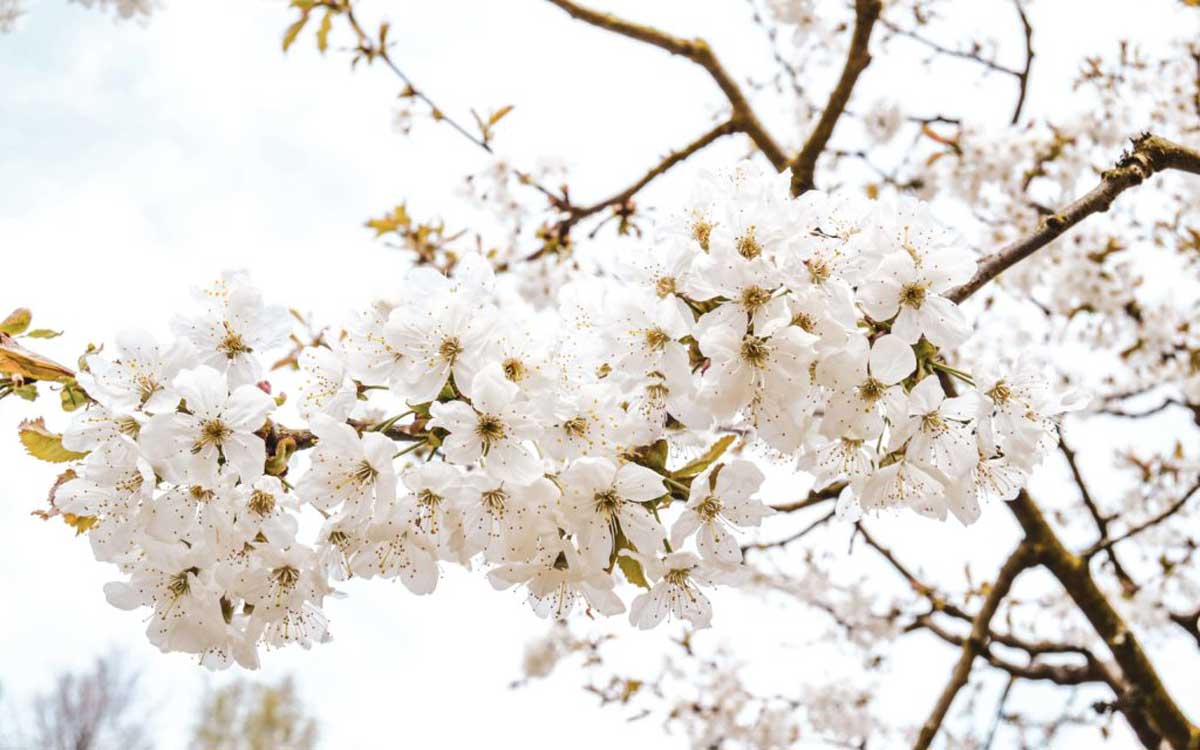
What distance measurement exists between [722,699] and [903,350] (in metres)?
4.61

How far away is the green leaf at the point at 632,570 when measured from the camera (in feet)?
3.32

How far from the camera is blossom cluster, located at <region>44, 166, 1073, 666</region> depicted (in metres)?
0.90

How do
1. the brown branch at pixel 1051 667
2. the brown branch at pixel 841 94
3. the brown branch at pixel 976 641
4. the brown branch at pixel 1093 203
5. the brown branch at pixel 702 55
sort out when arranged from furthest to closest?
1. the brown branch at pixel 1051 667
2. the brown branch at pixel 702 55
3. the brown branch at pixel 841 94
4. the brown branch at pixel 976 641
5. the brown branch at pixel 1093 203

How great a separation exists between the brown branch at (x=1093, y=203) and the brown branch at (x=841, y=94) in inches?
43.2

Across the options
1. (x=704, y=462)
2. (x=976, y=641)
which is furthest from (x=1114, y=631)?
(x=704, y=462)

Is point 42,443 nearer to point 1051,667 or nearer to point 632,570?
point 632,570

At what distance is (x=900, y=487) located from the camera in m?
1.00

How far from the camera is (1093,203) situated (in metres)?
1.26

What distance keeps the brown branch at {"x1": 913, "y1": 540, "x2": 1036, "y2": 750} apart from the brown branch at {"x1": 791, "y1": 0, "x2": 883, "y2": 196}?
1269 mm

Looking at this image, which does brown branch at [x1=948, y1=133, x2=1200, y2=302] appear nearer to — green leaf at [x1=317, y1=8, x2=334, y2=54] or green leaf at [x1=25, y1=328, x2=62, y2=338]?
green leaf at [x1=25, y1=328, x2=62, y2=338]

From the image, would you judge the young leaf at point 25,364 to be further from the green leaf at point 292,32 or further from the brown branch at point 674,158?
the brown branch at point 674,158

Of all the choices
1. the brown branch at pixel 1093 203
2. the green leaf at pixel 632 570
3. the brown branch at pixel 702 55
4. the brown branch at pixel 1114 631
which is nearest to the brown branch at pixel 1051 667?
the brown branch at pixel 1114 631

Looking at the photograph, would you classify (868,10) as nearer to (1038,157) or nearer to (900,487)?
(900,487)

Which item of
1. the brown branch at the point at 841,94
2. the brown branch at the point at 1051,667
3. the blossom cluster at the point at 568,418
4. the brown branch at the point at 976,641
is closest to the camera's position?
the blossom cluster at the point at 568,418
